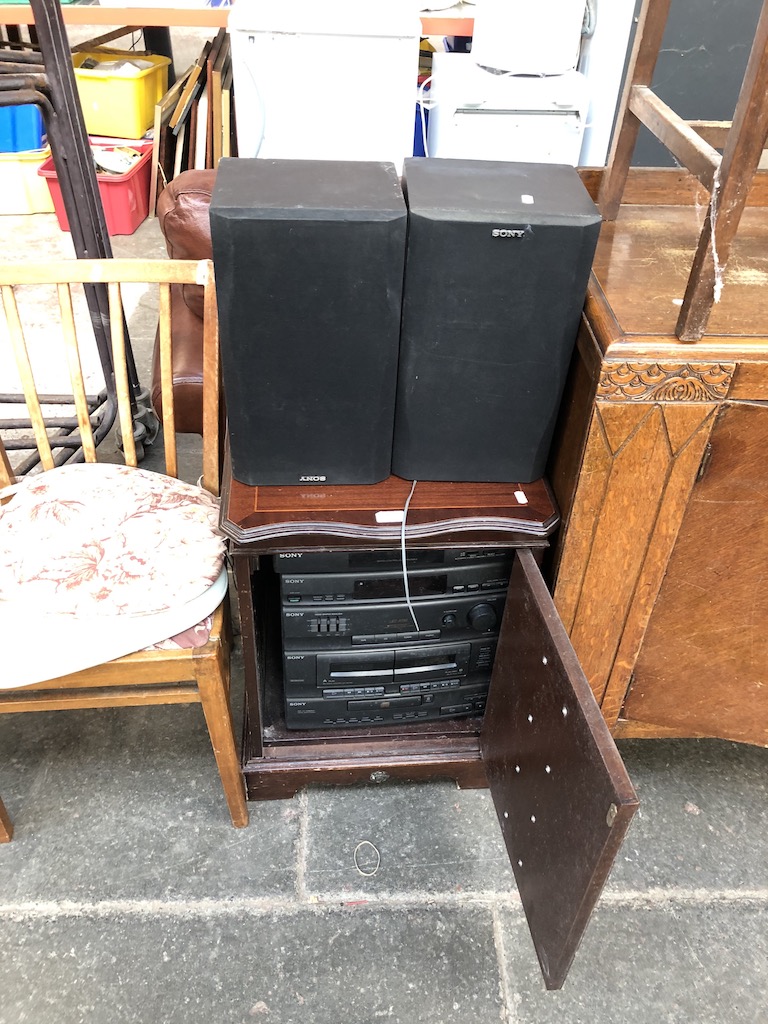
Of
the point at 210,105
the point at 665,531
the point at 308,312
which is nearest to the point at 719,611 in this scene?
the point at 665,531

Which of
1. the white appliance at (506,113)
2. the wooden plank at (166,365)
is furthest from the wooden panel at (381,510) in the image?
the white appliance at (506,113)

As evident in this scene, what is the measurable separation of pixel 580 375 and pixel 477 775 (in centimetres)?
78

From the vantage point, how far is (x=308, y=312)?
37.1 inches

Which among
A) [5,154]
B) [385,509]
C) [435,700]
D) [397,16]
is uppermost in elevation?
[397,16]

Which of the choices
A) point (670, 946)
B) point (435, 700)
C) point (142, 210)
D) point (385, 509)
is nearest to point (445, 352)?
point (385, 509)

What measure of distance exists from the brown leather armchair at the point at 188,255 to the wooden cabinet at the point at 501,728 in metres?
0.46

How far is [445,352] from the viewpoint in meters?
1.00

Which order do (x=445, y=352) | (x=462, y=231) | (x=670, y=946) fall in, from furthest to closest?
1. (x=670, y=946)
2. (x=445, y=352)
3. (x=462, y=231)

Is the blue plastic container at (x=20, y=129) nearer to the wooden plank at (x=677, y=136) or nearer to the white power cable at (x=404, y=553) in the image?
the wooden plank at (x=677, y=136)

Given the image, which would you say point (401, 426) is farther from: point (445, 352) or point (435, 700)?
point (435, 700)

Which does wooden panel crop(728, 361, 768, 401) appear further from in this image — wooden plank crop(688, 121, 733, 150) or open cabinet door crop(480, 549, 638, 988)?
wooden plank crop(688, 121, 733, 150)

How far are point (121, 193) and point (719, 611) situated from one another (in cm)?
310

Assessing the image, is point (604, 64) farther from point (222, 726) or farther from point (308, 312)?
point (222, 726)

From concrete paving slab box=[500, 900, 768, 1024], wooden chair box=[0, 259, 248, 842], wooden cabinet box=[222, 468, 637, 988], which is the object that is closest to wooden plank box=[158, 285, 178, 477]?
wooden chair box=[0, 259, 248, 842]
